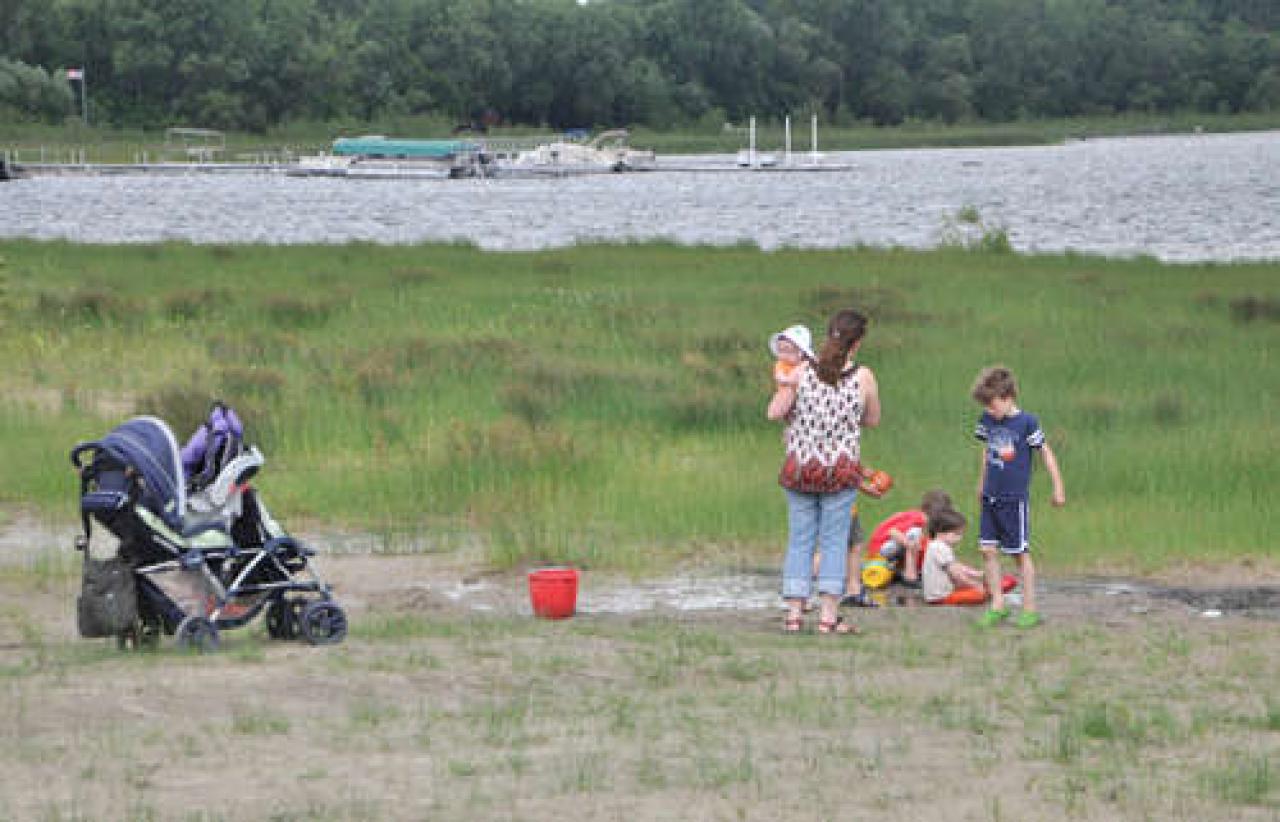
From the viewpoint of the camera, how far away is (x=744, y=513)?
1488 cm

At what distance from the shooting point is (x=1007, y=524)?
37.1 feet

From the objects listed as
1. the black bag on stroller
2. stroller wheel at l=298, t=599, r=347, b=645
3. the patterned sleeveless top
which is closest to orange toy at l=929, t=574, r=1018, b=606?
the patterned sleeveless top

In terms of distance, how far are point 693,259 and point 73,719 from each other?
1200 inches

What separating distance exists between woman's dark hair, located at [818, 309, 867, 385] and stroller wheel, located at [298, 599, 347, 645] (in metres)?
Result: 2.76

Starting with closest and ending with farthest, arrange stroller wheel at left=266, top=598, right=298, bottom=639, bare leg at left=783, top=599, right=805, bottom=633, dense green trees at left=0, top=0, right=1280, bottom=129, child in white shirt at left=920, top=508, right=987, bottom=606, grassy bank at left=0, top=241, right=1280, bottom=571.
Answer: stroller wheel at left=266, top=598, right=298, bottom=639 < bare leg at left=783, top=599, right=805, bottom=633 < child in white shirt at left=920, top=508, right=987, bottom=606 < grassy bank at left=0, top=241, right=1280, bottom=571 < dense green trees at left=0, top=0, right=1280, bottom=129

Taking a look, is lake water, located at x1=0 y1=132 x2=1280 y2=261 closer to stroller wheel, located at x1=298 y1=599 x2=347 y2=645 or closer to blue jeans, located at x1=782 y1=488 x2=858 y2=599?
blue jeans, located at x1=782 y1=488 x2=858 y2=599

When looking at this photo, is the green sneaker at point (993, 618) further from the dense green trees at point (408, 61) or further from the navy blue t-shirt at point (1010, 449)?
the dense green trees at point (408, 61)

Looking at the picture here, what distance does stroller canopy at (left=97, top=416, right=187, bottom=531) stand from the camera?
949 centimetres

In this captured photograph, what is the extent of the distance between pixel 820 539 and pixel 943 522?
71.6 inches

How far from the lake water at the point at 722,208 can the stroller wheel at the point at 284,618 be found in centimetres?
3572

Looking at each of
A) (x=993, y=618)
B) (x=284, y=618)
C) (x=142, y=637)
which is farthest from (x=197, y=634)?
(x=993, y=618)

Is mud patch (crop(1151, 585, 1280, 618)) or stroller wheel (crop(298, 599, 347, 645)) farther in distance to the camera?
mud patch (crop(1151, 585, 1280, 618))

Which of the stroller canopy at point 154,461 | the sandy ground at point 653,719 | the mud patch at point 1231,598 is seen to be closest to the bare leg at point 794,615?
the sandy ground at point 653,719

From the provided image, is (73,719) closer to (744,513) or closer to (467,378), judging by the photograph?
(744,513)
